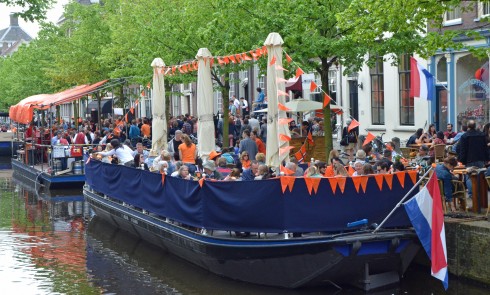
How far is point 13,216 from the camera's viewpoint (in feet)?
85.4

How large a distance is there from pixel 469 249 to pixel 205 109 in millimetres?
7812

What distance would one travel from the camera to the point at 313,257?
14.0 metres

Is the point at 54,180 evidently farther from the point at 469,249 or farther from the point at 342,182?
the point at 469,249

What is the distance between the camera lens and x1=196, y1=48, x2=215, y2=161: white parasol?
20.3 m

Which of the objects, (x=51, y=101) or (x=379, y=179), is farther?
(x=51, y=101)

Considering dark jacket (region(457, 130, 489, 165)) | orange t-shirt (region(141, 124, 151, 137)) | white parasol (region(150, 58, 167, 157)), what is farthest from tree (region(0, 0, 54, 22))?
dark jacket (region(457, 130, 489, 165))

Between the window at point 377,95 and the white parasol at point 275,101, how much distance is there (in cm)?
1717

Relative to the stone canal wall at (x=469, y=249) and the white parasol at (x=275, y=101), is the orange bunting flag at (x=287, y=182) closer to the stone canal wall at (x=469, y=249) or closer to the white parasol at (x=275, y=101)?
the white parasol at (x=275, y=101)

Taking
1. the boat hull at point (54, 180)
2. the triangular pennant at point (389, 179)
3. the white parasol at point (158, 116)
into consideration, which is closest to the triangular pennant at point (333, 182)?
the triangular pennant at point (389, 179)

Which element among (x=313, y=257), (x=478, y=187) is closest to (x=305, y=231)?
(x=313, y=257)

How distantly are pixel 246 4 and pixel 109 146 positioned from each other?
562cm

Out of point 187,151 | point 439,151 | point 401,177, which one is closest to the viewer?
point 401,177

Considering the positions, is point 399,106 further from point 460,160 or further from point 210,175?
point 210,175

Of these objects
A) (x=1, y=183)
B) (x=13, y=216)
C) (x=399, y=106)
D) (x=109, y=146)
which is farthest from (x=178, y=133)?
(x=1, y=183)
